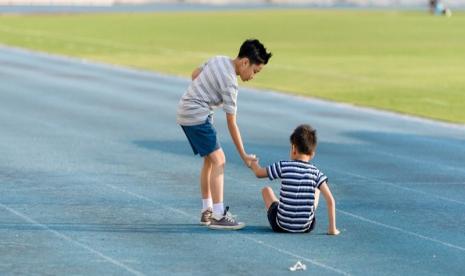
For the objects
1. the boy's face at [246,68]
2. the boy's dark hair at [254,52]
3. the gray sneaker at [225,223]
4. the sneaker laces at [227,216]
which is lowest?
the gray sneaker at [225,223]

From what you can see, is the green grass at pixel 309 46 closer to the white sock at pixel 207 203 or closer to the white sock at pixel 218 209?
the white sock at pixel 207 203

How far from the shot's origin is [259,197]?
15.6 meters

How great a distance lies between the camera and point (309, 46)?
51125 mm

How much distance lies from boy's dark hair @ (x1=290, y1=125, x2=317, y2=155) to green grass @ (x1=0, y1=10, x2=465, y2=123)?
42.7 ft

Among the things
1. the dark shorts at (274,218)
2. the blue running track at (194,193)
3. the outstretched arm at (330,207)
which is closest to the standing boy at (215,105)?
the blue running track at (194,193)

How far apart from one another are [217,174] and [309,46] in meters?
37.8

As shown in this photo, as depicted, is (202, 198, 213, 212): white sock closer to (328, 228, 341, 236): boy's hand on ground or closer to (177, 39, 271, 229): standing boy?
(177, 39, 271, 229): standing boy

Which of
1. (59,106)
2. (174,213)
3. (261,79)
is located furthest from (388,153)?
(261,79)

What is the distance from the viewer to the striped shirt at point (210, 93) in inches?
522

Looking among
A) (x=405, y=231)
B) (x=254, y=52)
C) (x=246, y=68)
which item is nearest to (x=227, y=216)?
(x=246, y=68)

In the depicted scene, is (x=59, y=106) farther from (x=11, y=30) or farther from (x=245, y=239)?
(x=11, y=30)

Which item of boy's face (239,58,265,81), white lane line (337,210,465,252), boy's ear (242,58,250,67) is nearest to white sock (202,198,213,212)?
boy's face (239,58,265,81)

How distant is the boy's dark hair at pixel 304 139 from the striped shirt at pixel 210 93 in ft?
2.18

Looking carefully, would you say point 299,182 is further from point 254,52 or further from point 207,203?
point 254,52
